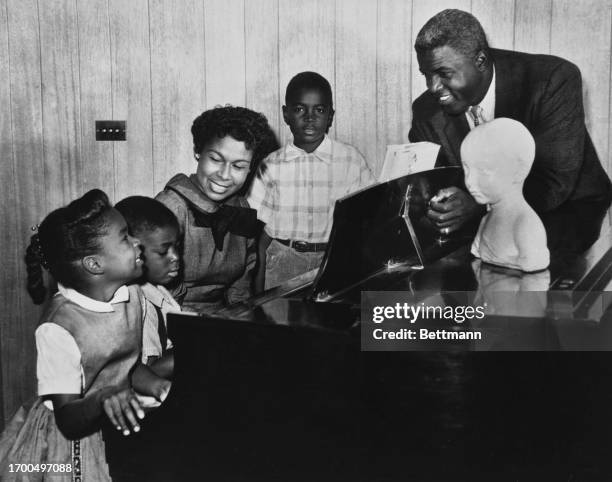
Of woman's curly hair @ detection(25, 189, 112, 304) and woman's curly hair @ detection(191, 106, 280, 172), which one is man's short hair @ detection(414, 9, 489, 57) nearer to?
woman's curly hair @ detection(191, 106, 280, 172)

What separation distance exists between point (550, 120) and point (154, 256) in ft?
4.94

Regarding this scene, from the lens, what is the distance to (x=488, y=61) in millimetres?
2539

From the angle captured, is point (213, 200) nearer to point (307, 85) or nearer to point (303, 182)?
point (303, 182)

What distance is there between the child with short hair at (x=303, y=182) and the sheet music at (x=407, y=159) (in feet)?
0.53

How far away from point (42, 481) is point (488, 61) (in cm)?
195

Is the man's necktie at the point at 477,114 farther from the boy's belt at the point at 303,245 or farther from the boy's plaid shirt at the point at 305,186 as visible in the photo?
the boy's belt at the point at 303,245

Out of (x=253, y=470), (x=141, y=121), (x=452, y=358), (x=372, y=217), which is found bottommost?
(x=253, y=470)

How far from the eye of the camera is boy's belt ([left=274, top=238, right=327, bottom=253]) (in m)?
2.69

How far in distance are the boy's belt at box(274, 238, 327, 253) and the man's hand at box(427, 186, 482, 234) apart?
0.60m

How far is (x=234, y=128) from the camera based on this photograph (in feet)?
7.11

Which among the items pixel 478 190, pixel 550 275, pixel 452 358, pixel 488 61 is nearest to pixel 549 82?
pixel 488 61

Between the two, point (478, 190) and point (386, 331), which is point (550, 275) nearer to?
point (478, 190)

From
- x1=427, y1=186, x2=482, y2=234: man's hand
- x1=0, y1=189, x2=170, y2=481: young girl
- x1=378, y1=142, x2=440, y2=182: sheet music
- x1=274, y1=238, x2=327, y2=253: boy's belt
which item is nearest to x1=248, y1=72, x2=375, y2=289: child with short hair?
x1=274, y1=238, x2=327, y2=253: boy's belt

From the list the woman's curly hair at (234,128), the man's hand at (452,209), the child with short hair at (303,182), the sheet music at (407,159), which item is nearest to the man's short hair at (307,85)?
the child with short hair at (303,182)
